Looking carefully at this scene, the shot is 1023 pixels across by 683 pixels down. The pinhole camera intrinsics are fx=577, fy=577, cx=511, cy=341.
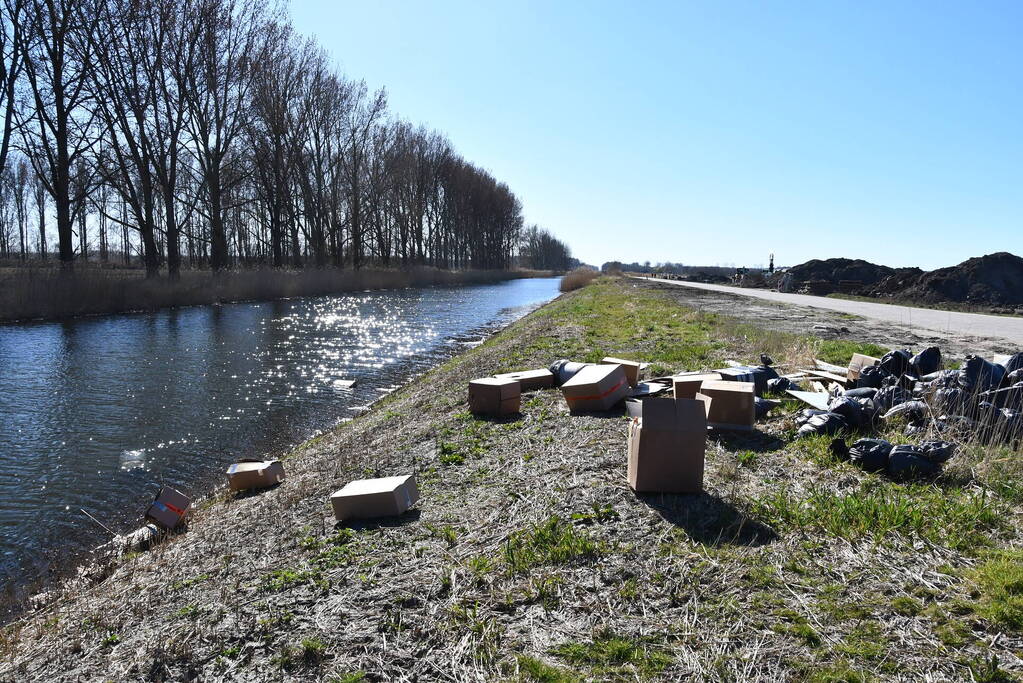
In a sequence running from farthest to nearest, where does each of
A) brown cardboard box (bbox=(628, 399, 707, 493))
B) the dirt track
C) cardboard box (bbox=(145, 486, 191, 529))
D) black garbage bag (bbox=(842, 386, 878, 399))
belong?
1. the dirt track
2. black garbage bag (bbox=(842, 386, 878, 399))
3. cardboard box (bbox=(145, 486, 191, 529))
4. brown cardboard box (bbox=(628, 399, 707, 493))

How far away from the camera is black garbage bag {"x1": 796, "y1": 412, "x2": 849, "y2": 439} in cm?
483

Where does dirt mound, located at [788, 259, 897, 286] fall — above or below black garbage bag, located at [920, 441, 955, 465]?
above

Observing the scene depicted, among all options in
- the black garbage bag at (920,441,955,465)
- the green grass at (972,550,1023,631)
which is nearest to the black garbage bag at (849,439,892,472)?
the black garbage bag at (920,441,955,465)

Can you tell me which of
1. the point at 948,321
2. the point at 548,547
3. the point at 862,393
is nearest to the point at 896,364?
the point at 862,393

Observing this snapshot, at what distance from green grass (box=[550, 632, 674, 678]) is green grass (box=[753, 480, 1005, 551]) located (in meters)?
1.39

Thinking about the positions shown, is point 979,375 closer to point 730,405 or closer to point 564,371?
point 730,405

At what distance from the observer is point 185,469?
7.04 meters

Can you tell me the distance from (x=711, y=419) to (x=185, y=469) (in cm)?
613

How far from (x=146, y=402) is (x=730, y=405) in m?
9.39

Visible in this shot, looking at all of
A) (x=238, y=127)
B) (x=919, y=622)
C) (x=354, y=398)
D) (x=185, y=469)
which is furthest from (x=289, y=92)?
(x=919, y=622)

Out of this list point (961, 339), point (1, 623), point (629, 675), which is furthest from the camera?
point (961, 339)

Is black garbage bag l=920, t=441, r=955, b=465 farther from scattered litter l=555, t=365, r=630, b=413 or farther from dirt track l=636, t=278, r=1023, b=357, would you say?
dirt track l=636, t=278, r=1023, b=357

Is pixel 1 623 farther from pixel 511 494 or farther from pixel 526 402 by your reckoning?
pixel 526 402

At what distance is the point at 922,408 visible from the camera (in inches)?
193
